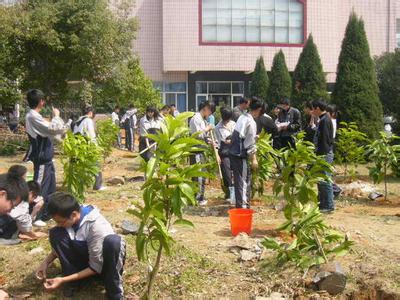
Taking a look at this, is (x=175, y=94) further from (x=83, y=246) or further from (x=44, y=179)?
(x=83, y=246)

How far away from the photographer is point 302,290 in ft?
16.3

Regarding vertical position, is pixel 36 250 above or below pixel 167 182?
below

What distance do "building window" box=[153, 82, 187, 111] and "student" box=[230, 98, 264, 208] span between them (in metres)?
24.9

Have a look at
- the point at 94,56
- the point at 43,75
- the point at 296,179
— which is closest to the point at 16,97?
the point at 43,75

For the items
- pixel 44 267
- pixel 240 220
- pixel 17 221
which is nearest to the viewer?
pixel 44 267

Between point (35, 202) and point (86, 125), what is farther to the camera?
point (86, 125)

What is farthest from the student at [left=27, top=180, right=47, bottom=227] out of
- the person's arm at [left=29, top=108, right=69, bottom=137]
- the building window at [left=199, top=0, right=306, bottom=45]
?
the building window at [left=199, top=0, right=306, bottom=45]

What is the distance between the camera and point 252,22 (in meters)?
30.7

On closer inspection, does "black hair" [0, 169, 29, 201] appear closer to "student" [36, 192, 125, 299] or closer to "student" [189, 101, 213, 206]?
"student" [36, 192, 125, 299]

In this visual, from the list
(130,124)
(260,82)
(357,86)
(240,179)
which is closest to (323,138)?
(240,179)

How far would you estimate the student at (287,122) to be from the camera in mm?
11305

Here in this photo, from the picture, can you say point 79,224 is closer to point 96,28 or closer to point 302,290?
point 302,290

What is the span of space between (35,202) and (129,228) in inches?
51.5

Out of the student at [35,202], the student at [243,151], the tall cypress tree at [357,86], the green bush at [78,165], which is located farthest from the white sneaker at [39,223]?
the tall cypress tree at [357,86]
